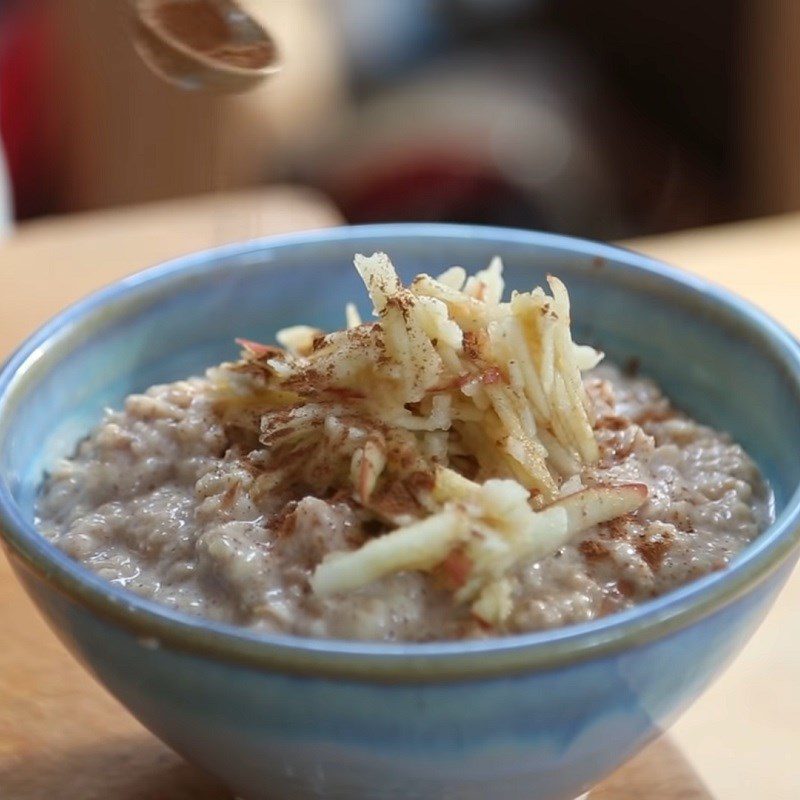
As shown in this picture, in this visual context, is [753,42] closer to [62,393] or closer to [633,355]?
[633,355]

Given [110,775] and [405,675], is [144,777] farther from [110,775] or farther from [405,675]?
[405,675]

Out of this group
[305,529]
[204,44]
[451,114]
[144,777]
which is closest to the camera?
[305,529]

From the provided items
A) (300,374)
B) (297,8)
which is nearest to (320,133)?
(297,8)

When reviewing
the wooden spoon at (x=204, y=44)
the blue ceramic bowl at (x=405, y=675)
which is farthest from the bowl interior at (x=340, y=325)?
the wooden spoon at (x=204, y=44)

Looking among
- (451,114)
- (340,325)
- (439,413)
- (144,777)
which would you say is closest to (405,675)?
(439,413)

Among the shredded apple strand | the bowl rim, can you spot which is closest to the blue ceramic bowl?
the bowl rim

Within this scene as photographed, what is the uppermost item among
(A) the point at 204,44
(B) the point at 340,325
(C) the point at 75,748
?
(A) the point at 204,44

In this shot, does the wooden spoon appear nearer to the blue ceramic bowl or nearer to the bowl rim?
the blue ceramic bowl
